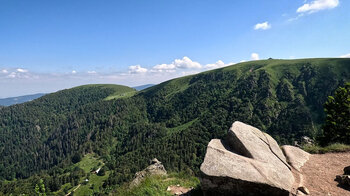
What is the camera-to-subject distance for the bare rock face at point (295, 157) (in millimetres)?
15281

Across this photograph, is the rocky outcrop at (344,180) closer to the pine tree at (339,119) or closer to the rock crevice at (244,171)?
the rock crevice at (244,171)

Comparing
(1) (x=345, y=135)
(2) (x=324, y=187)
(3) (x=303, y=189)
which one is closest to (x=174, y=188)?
(3) (x=303, y=189)

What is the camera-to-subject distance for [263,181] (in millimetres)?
10750

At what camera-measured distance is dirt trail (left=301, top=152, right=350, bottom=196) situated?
38.2 feet

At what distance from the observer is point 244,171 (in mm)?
11547

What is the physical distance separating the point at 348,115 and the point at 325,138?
21.8 feet

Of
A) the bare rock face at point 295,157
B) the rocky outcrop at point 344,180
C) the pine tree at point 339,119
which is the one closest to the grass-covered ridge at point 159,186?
the bare rock face at point 295,157

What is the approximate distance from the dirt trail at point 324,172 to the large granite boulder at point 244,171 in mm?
1646

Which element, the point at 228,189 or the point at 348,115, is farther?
the point at 348,115

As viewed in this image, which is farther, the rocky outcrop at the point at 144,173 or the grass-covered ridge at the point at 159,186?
the rocky outcrop at the point at 144,173

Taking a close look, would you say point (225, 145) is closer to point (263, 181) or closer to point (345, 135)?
point (263, 181)

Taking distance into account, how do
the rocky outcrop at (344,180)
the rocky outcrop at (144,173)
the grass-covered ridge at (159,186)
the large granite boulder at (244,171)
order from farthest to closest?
the rocky outcrop at (144,173) → the rocky outcrop at (344,180) → the grass-covered ridge at (159,186) → the large granite boulder at (244,171)

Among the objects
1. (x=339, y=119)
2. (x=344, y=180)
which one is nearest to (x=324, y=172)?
(x=344, y=180)

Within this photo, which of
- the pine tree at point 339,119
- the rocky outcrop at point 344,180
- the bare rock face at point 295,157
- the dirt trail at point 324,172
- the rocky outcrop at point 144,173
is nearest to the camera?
the dirt trail at point 324,172
